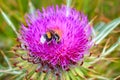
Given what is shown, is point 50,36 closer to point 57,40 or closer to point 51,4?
point 57,40

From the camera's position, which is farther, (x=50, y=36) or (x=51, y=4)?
(x=51, y=4)

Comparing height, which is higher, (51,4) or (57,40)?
(51,4)

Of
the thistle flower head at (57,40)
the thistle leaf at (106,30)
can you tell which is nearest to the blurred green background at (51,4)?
the thistle leaf at (106,30)

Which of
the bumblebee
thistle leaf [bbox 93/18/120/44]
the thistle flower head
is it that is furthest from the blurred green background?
the bumblebee

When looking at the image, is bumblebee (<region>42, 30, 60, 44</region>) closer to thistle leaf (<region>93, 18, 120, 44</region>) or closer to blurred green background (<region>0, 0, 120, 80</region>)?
thistle leaf (<region>93, 18, 120, 44</region>)

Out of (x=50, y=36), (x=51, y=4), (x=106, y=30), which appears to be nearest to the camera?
(x=50, y=36)

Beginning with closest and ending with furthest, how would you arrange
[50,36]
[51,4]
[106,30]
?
[50,36] < [106,30] < [51,4]

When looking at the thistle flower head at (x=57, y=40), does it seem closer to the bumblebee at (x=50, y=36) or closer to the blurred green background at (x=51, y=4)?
the bumblebee at (x=50, y=36)

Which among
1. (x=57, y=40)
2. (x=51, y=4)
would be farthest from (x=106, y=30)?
(x=51, y=4)
